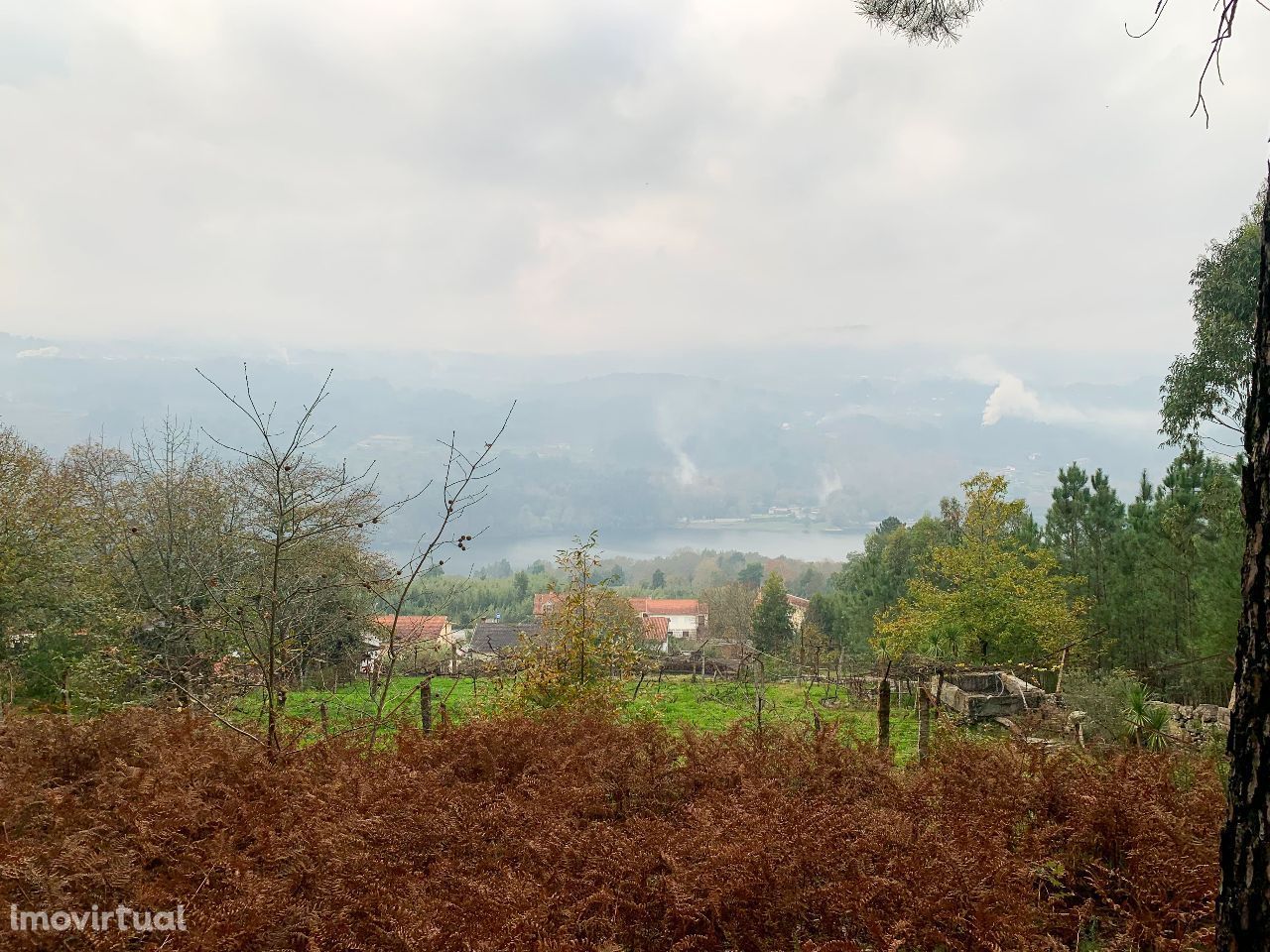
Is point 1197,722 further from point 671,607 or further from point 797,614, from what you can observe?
point 671,607

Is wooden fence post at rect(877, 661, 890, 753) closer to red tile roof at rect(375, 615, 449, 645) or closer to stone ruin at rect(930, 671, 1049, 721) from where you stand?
red tile roof at rect(375, 615, 449, 645)

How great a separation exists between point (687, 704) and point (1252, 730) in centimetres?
1187

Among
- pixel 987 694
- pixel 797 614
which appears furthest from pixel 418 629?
pixel 797 614

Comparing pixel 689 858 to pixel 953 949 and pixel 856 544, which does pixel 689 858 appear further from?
pixel 856 544

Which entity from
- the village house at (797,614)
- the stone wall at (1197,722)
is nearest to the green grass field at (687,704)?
the stone wall at (1197,722)

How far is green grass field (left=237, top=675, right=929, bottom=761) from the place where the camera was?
9.05 m

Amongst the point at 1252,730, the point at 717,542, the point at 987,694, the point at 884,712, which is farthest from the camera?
the point at 717,542

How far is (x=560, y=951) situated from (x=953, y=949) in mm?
1353

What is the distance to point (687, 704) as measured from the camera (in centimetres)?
1288

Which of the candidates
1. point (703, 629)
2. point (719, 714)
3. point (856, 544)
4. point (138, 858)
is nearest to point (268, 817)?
point (138, 858)

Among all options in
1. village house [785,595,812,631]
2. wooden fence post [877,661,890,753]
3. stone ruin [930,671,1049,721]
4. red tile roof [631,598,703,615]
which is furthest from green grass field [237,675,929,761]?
red tile roof [631,598,703,615]

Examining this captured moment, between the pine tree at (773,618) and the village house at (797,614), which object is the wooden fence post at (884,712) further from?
the pine tree at (773,618)

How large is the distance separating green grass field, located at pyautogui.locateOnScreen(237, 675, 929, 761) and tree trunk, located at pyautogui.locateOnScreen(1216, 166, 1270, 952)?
20.1 ft

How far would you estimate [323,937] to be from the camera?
243 cm
